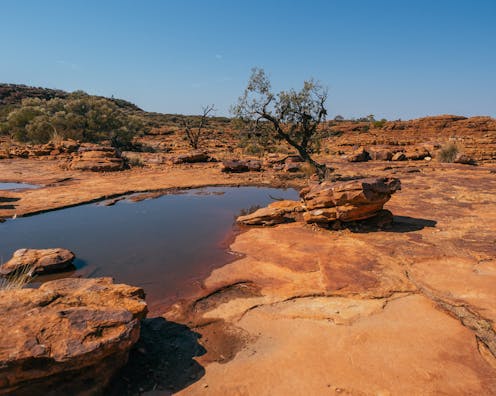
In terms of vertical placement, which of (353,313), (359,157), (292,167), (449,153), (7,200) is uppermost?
(449,153)

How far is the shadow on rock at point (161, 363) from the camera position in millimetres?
3207

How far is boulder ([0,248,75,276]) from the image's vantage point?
5.83 m

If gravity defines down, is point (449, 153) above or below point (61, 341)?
above

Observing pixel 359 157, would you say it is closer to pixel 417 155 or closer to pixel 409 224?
pixel 417 155

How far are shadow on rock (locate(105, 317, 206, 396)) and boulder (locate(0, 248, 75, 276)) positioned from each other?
284 cm

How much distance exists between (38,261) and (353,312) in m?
5.52

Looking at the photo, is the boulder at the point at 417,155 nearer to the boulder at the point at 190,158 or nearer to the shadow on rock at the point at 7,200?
the boulder at the point at 190,158

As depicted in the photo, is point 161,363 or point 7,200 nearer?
point 161,363

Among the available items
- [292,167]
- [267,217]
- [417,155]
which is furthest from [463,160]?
[267,217]

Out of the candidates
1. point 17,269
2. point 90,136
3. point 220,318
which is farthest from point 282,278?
point 90,136

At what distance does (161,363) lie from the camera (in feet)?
11.6

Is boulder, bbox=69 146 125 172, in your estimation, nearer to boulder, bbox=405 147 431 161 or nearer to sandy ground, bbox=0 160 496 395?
sandy ground, bbox=0 160 496 395

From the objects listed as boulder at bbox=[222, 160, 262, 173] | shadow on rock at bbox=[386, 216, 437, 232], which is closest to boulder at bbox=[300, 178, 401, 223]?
shadow on rock at bbox=[386, 216, 437, 232]

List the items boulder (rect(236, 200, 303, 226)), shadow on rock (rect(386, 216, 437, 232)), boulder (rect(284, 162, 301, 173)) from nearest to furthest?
shadow on rock (rect(386, 216, 437, 232)) → boulder (rect(236, 200, 303, 226)) → boulder (rect(284, 162, 301, 173))
